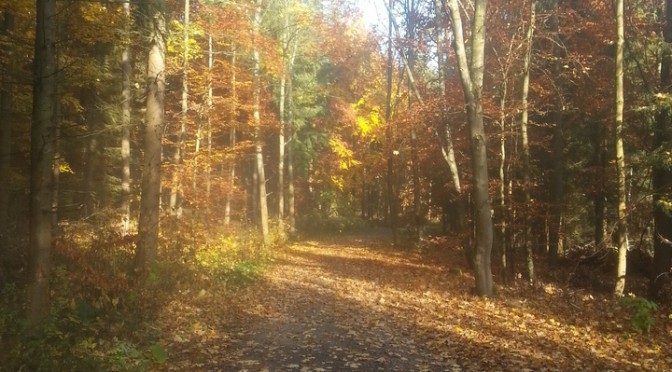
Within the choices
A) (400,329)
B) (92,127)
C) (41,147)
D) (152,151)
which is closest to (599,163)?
(400,329)

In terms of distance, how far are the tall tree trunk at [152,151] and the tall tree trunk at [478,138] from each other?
24.1 feet

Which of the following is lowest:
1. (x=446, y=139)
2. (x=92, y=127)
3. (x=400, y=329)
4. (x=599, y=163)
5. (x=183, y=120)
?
(x=400, y=329)

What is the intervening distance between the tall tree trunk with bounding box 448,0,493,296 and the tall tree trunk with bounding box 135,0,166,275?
7.35m

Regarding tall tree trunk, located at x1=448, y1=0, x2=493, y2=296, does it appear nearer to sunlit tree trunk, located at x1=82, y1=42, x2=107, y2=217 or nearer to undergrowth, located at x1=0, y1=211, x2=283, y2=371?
undergrowth, located at x1=0, y1=211, x2=283, y2=371

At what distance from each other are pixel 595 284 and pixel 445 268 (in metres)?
5.00

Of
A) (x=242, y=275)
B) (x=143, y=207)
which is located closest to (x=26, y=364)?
(x=143, y=207)

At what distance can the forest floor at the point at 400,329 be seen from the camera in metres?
7.50

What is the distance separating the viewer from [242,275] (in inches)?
547

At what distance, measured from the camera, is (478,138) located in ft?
40.5

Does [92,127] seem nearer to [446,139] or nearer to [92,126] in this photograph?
[92,126]

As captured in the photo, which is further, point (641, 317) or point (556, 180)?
point (556, 180)

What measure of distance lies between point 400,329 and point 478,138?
5407mm

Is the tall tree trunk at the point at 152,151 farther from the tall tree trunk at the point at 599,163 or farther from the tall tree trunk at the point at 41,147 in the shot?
the tall tree trunk at the point at 599,163

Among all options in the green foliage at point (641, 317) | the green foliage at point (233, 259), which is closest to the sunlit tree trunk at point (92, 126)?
the green foliage at point (233, 259)
